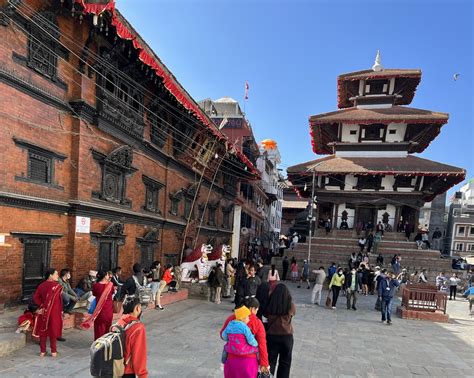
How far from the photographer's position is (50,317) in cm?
639

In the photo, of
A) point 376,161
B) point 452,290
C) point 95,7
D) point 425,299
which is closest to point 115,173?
point 95,7

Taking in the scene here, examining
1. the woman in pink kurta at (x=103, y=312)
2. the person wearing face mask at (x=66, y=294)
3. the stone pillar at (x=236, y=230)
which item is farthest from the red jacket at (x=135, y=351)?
the stone pillar at (x=236, y=230)

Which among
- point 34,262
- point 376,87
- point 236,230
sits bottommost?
point 236,230

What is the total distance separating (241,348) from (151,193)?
Result: 1096 centimetres

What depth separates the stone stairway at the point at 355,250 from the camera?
21.8 m

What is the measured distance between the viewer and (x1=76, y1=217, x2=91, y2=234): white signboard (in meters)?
9.59

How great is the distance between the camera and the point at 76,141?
9656 millimetres

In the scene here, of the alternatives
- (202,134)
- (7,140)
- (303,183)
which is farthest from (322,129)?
(7,140)

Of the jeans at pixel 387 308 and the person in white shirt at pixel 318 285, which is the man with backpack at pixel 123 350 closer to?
the jeans at pixel 387 308

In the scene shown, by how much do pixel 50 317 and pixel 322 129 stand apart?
2539cm

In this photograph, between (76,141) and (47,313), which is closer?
(47,313)

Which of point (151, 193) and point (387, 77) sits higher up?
point (387, 77)

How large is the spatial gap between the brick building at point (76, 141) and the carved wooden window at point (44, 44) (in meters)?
0.02

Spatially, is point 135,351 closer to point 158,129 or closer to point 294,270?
point 158,129
